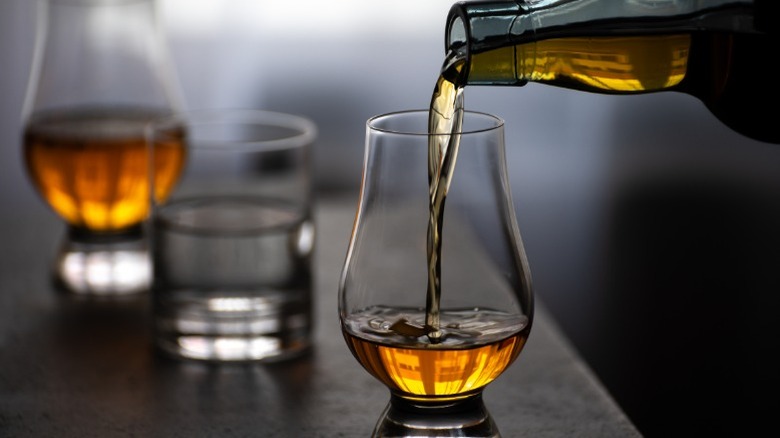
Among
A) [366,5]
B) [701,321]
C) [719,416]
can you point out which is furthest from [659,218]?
[366,5]


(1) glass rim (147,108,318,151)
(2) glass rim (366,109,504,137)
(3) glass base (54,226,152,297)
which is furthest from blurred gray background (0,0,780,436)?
(2) glass rim (366,109,504,137)

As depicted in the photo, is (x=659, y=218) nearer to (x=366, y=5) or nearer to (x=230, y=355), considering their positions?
(x=366, y=5)

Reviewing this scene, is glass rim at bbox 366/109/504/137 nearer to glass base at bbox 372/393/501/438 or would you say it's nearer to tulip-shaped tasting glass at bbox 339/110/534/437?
tulip-shaped tasting glass at bbox 339/110/534/437

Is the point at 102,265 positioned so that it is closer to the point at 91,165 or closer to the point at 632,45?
the point at 91,165

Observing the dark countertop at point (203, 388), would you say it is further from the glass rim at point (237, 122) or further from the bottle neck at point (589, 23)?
the bottle neck at point (589, 23)

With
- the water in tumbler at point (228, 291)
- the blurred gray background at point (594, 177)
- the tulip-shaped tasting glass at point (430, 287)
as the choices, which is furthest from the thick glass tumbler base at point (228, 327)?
the blurred gray background at point (594, 177)
